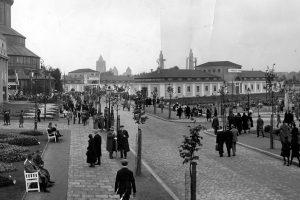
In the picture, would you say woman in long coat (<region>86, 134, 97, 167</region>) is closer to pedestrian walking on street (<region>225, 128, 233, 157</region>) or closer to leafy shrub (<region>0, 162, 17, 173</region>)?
leafy shrub (<region>0, 162, 17, 173</region>)

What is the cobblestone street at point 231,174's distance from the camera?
1402 cm

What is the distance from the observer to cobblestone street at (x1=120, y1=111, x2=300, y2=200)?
14018 millimetres

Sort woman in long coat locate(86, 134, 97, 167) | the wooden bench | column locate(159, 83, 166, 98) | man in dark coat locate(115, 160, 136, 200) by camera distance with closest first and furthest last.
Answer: man in dark coat locate(115, 160, 136, 200) < the wooden bench < woman in long coat locate(86, 134, 97, 167) < column locate(159, 83, 166, 98)

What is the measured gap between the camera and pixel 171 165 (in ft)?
62.7

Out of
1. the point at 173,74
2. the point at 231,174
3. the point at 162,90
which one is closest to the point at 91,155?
the point at 231,174

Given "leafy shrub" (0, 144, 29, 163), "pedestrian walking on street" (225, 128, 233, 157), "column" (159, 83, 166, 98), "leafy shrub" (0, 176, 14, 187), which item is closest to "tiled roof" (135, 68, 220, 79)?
"column" (159, 83, 166, 98)

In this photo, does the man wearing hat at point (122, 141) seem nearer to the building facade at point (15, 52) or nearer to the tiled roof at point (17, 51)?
the building facade at point (15, 52)

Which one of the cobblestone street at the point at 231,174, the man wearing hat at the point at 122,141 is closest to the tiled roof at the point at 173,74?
the cobblestone street at the point at 231,174

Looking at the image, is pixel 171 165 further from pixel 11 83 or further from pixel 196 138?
pixel 11 83

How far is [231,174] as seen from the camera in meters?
17.0

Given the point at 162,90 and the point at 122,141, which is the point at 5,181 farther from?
the point at 162,90

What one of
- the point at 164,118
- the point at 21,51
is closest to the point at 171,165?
the point at 164,118

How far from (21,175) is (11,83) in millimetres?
81849

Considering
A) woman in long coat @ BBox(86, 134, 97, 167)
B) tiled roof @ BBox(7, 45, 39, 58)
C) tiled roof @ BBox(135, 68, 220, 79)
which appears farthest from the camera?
tiled roof @ BBox(7, 45, 39, 58)
